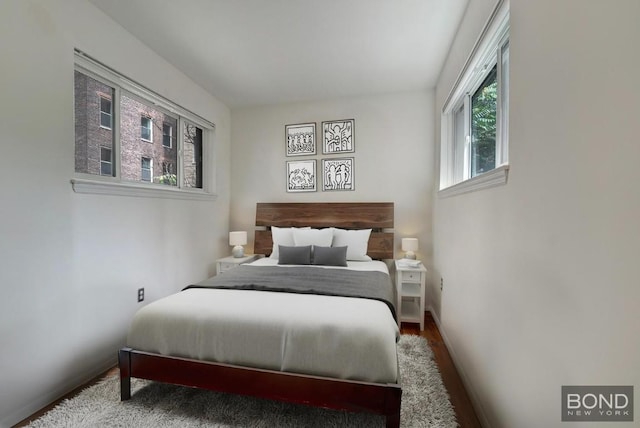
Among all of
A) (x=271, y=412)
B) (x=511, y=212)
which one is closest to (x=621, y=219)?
(x=511, y=212)

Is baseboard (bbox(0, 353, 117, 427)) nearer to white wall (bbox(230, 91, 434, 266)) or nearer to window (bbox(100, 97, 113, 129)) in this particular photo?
window (bbox(100, 97, 113, 129))

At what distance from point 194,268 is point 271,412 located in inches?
79.8

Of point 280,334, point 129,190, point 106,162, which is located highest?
point 106,162

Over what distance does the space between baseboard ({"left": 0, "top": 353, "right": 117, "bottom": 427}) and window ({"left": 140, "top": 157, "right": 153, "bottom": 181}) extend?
1566mm

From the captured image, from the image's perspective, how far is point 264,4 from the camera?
1.89 metres

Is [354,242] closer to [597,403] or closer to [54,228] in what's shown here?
[597,403]

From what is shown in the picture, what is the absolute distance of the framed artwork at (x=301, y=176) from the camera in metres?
Answer: 3.60

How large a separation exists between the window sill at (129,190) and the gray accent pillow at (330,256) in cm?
158

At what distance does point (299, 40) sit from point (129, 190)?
6.35 ft

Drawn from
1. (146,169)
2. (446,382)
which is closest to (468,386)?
(446,382)

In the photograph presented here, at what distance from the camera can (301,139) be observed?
3.62 metres

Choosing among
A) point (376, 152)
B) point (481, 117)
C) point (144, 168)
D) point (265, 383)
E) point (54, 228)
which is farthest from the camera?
point (376, 152)

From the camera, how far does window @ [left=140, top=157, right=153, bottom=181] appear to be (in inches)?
100

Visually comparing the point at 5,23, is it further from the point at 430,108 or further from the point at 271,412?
the point at 430,108
